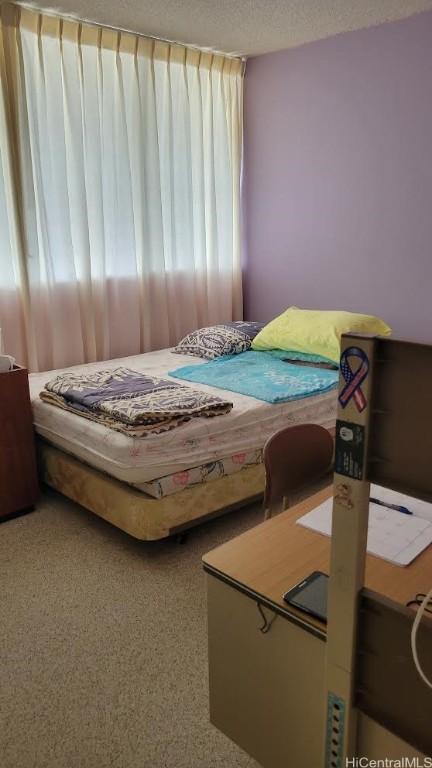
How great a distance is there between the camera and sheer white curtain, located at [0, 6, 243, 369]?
3178 mm

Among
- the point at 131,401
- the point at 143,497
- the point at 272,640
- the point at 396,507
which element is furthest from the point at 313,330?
the point at 272,640

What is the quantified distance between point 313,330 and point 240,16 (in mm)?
1835

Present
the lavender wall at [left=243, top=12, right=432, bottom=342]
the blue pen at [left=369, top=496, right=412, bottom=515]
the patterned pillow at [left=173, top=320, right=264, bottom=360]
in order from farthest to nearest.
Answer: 1. the patterned pillow at [left=173, top=320, right=264, bottom=360]
2. the lavender wall at [left=243, top=12, right=432, bottom=342]
3. the blue pen at [left=369, top=496, right=412, bottom=515]

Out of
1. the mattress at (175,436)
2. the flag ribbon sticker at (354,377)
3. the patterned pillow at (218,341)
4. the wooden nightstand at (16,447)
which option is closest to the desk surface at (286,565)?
the flag ribbon sticker at (354,377)

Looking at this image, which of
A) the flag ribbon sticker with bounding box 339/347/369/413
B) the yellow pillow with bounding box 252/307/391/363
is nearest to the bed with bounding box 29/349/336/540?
the yellow pillow with bounding box 252/307/391/363

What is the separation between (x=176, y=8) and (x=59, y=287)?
5.47ft

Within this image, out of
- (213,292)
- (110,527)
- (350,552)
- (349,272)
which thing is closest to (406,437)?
(350,552)

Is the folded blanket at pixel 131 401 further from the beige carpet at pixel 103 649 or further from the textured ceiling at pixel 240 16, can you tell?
the textured ceiling at pixel 240 16

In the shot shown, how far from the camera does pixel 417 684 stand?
78cm

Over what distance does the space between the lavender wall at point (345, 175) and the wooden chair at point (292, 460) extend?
151cm

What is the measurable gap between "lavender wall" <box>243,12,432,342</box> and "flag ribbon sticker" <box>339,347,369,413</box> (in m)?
2.54

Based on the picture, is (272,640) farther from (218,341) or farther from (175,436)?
(218,341)

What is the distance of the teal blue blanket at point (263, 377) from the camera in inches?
113

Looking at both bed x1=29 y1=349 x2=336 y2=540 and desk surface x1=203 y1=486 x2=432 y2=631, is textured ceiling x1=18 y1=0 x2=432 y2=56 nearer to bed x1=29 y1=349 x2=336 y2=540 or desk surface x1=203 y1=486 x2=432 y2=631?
bed x1=29 y1=349 x2=336 y2=540
